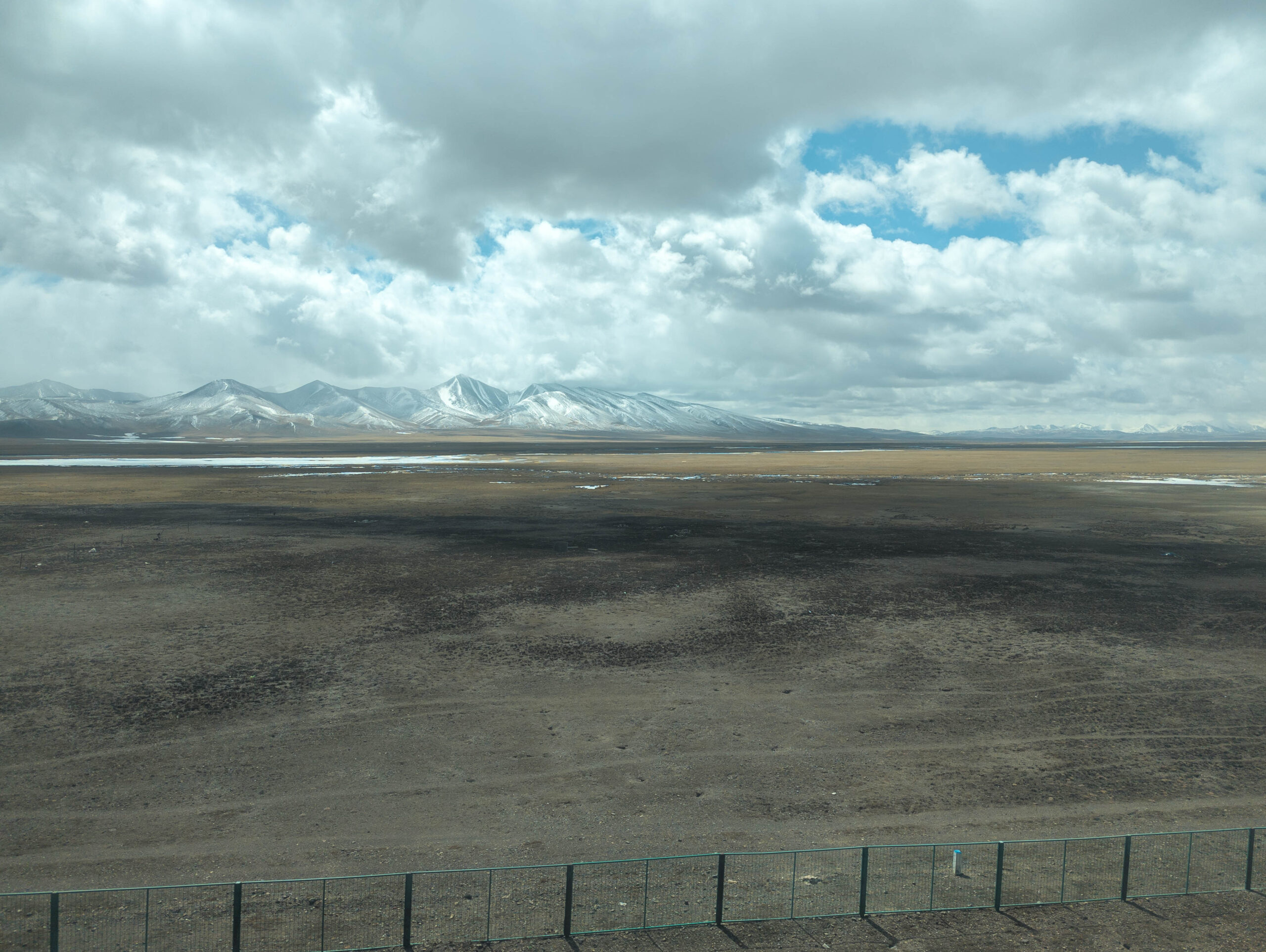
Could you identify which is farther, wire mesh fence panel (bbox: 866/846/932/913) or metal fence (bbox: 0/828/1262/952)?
wire mesh fence panel (bbox: 866/846/932/913)

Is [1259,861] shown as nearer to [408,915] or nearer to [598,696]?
[598,696]

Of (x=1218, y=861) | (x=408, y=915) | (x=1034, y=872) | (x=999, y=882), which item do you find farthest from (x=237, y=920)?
(x=1218, y=861)

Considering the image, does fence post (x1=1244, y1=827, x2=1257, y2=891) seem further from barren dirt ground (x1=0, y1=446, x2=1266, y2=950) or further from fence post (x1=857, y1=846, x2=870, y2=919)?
fence post (x1=857, y1=846, x2=870, y2=919)

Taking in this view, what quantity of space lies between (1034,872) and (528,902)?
7.26 m

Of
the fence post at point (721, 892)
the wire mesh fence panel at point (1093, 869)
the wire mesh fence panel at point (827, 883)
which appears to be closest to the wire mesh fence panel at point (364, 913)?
the fence post at point (721, 892)

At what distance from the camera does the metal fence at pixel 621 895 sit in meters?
9.36

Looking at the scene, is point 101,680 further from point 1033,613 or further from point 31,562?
point 1033,613

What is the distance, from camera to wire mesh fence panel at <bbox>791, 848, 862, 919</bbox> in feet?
33.3

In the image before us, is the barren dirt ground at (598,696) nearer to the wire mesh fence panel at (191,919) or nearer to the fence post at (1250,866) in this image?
the wire mesh fence panel at (191,919)

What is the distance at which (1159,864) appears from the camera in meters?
11.1

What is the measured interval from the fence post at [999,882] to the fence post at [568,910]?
5132mm

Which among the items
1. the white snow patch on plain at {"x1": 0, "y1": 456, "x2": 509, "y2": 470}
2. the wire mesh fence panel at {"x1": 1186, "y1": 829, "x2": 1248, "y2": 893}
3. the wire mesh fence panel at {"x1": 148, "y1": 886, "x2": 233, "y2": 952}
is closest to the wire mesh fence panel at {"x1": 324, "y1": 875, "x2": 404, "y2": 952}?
the wire mesh fence panel at {"x1": 148, "y1": 886, "x2": 233, "y2": 952}

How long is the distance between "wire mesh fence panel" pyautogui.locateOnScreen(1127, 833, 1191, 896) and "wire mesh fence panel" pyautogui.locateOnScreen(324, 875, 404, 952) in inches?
387

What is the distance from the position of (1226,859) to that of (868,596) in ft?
54.2
